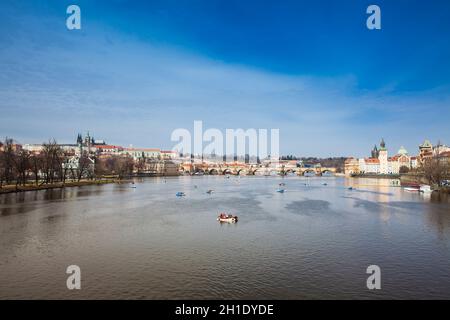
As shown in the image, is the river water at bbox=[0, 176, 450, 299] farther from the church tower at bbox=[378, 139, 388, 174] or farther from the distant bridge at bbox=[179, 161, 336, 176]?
the distant bridge at bbox=[179, 161, 336, 176]

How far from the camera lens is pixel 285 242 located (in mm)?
19406

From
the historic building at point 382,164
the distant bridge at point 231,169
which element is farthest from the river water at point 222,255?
the distant bridge at point 231,169

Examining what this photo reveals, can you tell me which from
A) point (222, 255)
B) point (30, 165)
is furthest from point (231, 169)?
point (222, 255)

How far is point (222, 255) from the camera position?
16781 millimetres

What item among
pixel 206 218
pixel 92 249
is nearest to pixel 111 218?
pixel 206 218

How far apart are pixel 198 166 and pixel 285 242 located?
145588mm

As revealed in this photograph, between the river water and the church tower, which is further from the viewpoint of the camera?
the church tower

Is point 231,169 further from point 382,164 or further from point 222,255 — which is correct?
point 222,255

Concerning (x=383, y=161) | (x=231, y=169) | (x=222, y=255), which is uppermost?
(x=383, y=161)

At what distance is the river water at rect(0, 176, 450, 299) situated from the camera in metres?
12.4

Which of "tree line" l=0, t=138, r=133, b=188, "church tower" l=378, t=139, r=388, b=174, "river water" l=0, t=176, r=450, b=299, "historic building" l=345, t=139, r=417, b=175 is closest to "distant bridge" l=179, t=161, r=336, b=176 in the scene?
"historic building" l=345, t=139, r=417, b=175
